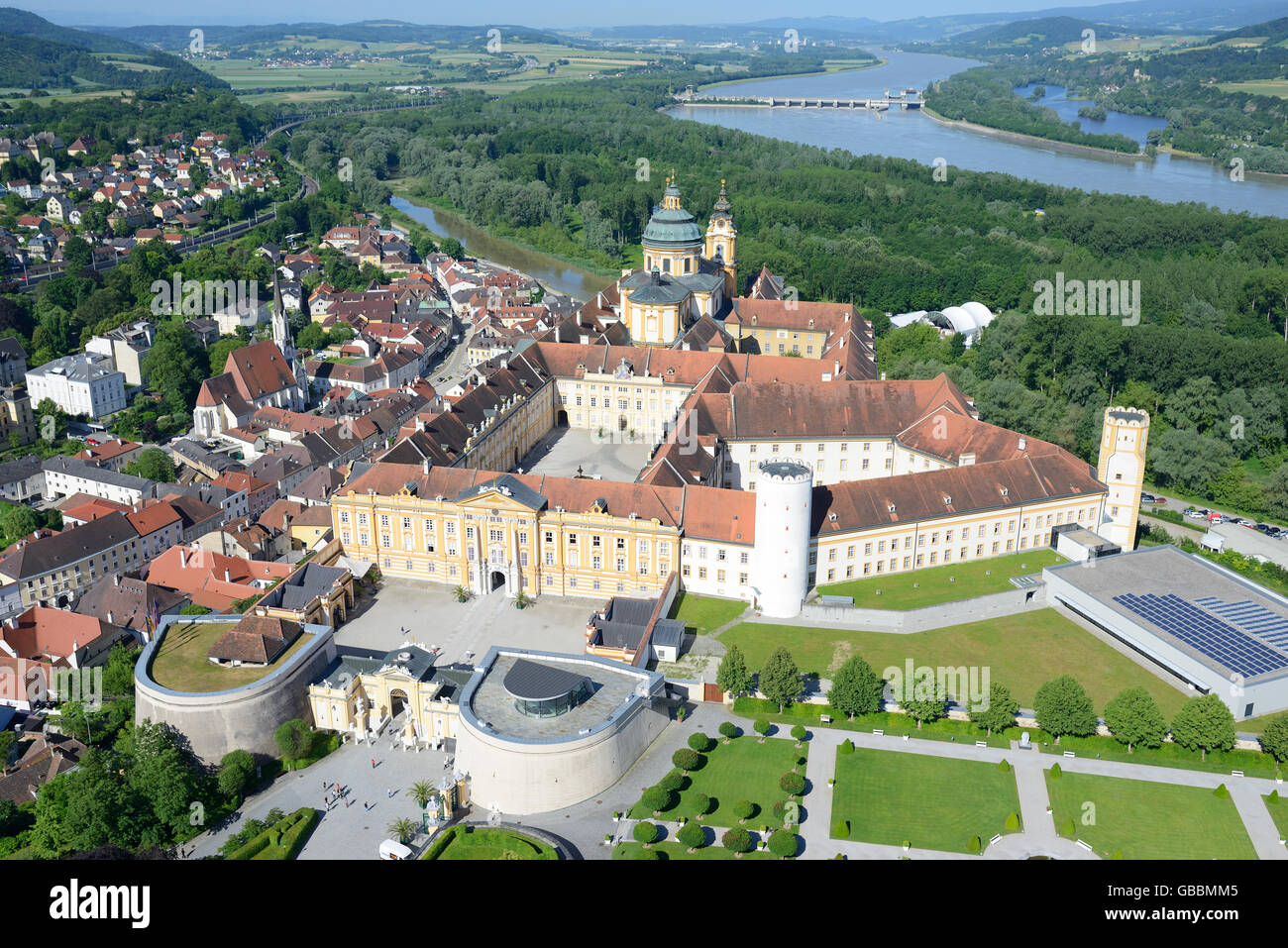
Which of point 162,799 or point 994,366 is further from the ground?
point 994,366

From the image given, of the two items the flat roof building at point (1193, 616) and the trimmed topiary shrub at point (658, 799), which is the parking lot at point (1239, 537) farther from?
the trimmed topiary shrub at point (658, 799)

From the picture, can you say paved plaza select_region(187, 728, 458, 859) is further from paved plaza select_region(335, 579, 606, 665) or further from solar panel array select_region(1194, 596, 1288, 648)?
solar panel array select_region(1194, 596, 1288, 648)

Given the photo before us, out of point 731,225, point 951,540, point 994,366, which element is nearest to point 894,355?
point 994,366

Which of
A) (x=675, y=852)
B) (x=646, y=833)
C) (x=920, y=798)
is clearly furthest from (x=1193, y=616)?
(x=646, y=833)
